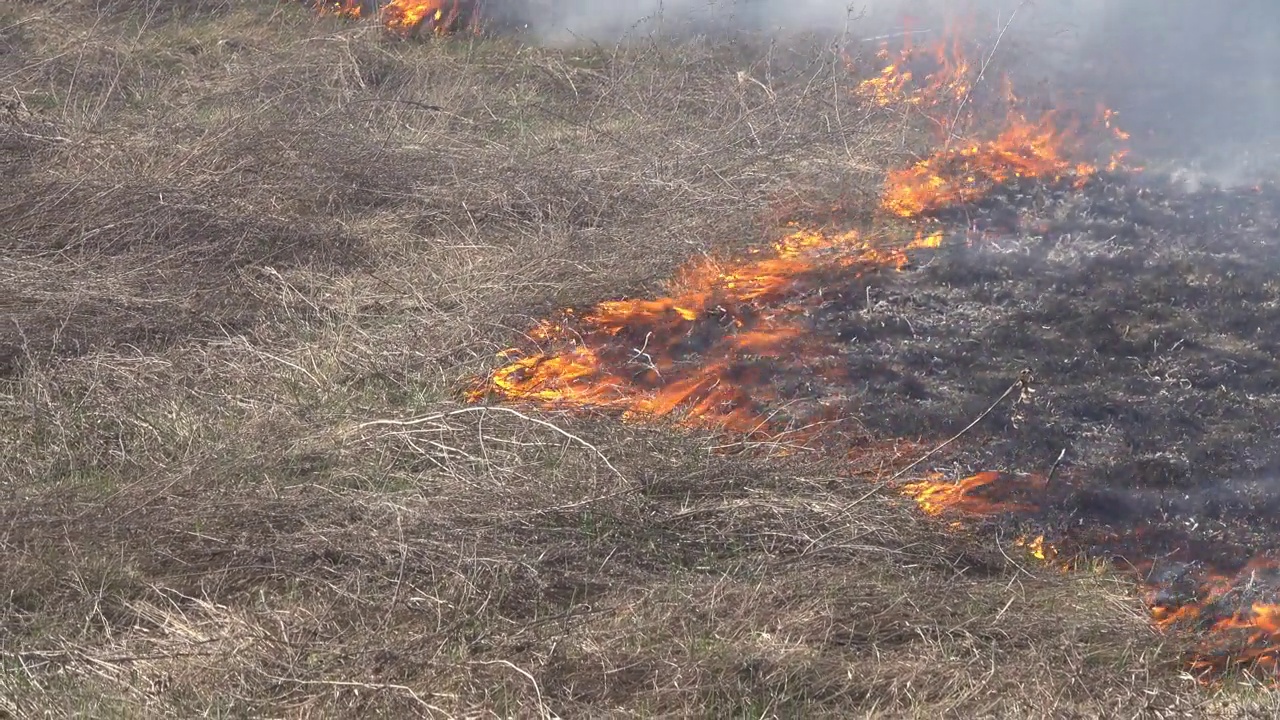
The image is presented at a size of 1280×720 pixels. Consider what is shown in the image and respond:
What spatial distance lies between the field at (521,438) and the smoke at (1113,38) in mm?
973

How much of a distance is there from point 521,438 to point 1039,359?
2.54 metres

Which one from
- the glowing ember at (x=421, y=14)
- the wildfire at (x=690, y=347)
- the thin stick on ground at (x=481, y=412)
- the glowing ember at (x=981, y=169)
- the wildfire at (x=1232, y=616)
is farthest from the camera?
the glowing ember at (x=421, y=14)

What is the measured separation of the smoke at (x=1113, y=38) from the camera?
8.07 meters

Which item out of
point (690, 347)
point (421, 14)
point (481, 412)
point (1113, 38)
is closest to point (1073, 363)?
point (690, 347)

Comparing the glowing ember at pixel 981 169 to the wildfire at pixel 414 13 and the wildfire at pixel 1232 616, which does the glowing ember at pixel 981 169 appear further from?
the wildfire at pixel 414 13

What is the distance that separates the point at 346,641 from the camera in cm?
408

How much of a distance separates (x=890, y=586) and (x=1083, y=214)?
3.74m

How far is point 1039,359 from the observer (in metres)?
5.91

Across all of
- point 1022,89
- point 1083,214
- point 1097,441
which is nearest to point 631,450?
point 1097,441

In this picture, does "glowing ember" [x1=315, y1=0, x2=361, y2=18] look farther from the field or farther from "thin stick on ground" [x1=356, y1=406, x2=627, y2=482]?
"thin stick on ground" [x1=356, y1=406, x2=627, y2=482]

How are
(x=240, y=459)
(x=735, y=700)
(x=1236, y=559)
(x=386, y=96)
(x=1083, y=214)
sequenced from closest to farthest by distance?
(x=735, y=700) → (x=1236, y=559) → (x=240, y=459) → (x=1083, y=214) → (x=386, y=96)

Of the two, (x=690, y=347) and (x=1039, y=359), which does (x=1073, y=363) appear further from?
(x=690, y=347)

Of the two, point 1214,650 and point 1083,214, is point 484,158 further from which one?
point 1214,650

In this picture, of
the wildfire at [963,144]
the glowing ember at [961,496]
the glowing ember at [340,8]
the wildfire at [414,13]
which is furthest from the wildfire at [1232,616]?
the glowing ember at [340,8]
